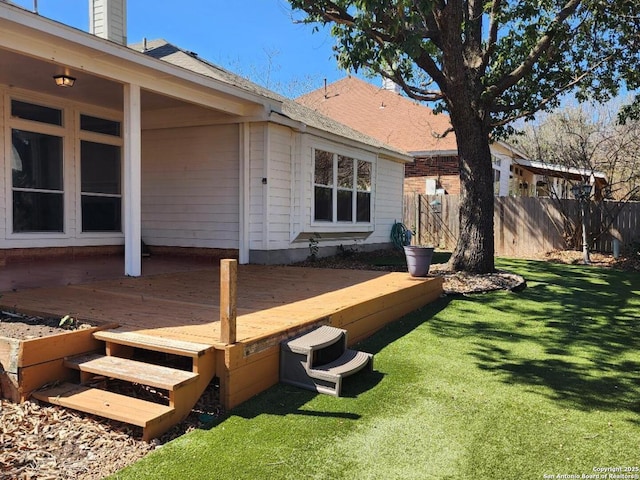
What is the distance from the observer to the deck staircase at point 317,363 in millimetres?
3607

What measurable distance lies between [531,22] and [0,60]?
337 inches

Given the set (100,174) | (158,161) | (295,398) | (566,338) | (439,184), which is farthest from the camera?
(439,184)

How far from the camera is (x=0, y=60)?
5797 mm

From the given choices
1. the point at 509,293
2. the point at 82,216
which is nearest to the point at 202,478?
the point at 509,293

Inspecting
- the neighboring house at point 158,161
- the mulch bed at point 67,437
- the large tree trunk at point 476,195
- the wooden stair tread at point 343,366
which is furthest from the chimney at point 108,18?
the wooden stair tread at point 343,366

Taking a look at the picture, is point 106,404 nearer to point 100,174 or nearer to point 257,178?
point 257,178

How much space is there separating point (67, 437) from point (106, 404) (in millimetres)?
258

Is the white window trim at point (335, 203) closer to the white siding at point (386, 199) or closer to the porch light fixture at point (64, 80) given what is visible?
the white siding at point (386, 199)

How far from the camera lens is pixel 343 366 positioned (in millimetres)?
3791

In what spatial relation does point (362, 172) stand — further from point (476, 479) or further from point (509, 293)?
point (476, 479)

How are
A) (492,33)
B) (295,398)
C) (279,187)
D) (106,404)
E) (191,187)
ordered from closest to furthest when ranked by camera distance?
(106,404)
(295,398)
(279,187)
(492,33)
(191,187)

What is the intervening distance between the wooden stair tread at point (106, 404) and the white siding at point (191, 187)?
544 centimetres

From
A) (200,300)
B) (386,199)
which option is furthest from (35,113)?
(386,199)

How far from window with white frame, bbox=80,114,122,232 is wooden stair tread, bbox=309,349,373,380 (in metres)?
6.00
